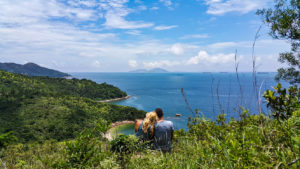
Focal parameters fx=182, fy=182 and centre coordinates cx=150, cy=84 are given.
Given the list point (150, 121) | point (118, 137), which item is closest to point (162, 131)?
point (150, 121)

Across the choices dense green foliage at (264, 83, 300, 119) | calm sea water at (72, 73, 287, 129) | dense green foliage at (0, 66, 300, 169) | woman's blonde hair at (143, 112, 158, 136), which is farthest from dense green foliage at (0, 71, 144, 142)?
dense green foliage at (264, 83, 300, 119)

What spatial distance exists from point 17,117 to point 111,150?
5750cm

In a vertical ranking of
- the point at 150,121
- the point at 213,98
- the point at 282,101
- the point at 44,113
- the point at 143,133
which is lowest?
the point at 44,113

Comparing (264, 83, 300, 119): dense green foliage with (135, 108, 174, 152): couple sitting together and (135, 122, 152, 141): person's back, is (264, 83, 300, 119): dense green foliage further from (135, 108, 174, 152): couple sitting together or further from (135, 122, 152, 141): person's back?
(135, 122, 152, 141): person's back

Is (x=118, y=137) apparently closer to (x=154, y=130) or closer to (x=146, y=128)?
(x=146, y=128)

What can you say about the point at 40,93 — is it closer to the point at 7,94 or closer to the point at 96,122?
the point at 7,94

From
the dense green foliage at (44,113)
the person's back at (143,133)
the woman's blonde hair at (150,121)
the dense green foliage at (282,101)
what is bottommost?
the dense green foliage at (44,113)

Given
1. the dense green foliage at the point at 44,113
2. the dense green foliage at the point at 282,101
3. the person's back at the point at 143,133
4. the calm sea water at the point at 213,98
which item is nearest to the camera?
the dense green foliage at the point at 282,101

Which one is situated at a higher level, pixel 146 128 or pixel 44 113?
pixel 146 128

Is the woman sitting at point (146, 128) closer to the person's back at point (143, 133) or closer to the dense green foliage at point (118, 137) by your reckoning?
the person's back at point (143, 133)

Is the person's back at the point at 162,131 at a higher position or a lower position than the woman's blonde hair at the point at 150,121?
lower

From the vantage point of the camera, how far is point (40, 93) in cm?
6500

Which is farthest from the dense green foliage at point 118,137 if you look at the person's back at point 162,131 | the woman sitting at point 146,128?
the woman sitting at point 146,128

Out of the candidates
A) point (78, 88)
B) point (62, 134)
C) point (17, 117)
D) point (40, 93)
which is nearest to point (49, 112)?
point (17, 117)
